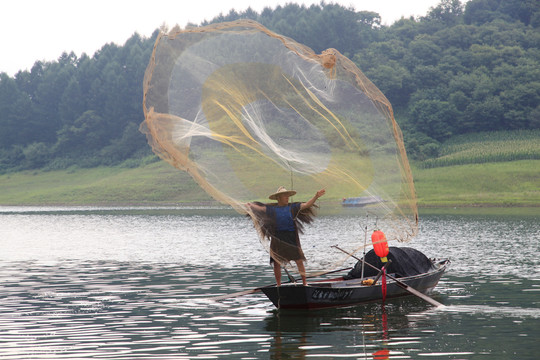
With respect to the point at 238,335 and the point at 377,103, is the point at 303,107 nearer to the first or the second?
the point at 377,103

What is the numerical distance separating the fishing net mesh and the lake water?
2.39m

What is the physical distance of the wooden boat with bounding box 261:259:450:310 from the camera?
20250mm

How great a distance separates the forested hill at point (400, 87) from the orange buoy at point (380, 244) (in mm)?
95836

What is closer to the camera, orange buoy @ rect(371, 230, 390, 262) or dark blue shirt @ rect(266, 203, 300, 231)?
dark blue shirt @ rect(266, 203, 300, 231)

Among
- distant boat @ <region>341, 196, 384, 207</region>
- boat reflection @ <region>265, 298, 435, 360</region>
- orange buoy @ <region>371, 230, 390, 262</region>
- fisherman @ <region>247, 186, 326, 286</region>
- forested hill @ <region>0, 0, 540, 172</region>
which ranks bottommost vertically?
boat reflection @ <region>265, 298, 435, 360</region>

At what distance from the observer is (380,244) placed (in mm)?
21984

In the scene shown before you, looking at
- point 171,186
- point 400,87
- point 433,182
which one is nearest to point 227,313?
point 433,182

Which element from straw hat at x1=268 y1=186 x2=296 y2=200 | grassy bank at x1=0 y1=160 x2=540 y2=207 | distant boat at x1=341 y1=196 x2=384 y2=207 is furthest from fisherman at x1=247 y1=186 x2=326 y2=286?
grassy bank at x1=0 y1=160 x2=540 y2=207

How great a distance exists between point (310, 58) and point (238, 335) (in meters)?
7.56

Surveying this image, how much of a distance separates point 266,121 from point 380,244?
5.87 m

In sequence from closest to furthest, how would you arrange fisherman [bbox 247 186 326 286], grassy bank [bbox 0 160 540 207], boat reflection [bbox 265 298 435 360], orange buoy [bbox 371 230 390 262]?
1. boat reflection [bbox 265 298 435 360]
2. fisherman [bbox 247 186 326 286]
3. orange buoy [bbox 371 230 390 262]
4. grassy bank [bbox 0 160 540 207]

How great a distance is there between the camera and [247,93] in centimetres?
1862

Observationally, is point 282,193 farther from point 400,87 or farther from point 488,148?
point 400,87

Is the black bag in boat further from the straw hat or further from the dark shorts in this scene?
the straw hat
